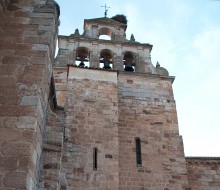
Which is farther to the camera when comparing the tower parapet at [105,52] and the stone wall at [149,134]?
the tower parapet at [105,52]

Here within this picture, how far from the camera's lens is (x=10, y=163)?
322cm

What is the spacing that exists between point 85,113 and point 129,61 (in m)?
3.26

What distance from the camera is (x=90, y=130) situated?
311 inches

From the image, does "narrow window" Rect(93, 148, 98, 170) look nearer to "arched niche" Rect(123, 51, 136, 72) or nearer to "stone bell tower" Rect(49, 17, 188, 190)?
"stone bell tower" Rect(49, 17, 188, 190)

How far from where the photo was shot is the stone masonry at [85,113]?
11.8 ft

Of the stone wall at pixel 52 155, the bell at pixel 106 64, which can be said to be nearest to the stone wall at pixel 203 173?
the bell at pixel 106 64

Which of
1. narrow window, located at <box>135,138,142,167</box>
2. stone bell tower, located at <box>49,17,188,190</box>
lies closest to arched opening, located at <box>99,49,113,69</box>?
stone bell tower, located at <box>49,17,188,190</box>

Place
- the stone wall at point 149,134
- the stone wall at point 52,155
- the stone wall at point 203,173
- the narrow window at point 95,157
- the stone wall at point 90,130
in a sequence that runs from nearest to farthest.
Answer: the stone wall at point 52,155, the stone wall at point 90,130, the narrow window at point 95,157, the stone wall at point 149,134, the stone wall at point 203,173

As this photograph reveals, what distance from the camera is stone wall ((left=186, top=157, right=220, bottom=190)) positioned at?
8.34 meters

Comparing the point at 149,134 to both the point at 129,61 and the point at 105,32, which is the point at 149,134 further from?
the point at 105,32

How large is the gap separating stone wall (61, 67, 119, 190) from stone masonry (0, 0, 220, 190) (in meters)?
0.02

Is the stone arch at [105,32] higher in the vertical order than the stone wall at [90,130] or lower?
higher

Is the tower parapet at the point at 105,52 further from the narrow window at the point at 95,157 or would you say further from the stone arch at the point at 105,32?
the narrow window at the point at 95,157

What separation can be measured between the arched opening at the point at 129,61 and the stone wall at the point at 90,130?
1.35 meters
